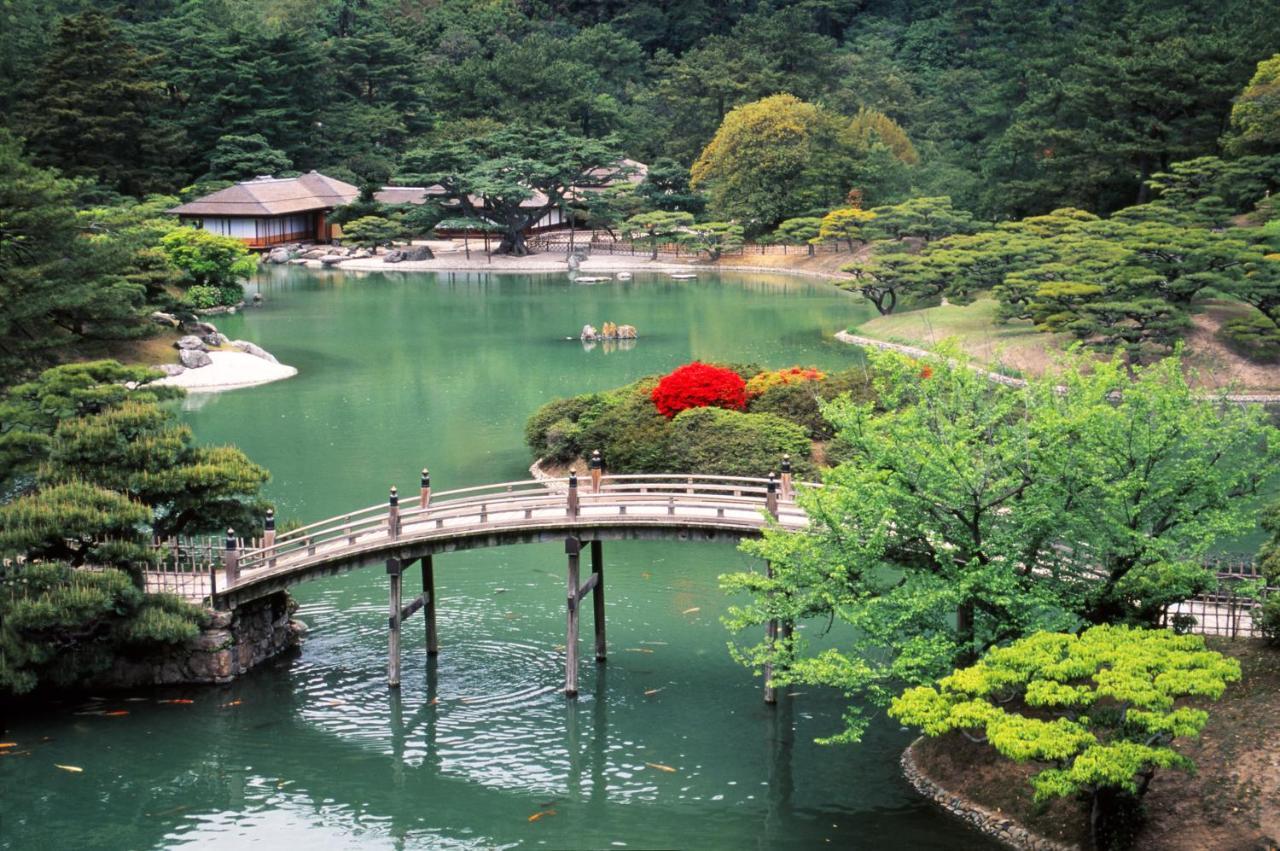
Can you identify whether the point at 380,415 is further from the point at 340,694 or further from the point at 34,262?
the point at 340,694

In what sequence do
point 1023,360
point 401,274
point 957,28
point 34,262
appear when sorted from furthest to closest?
point 957,28, point 401,274, point 1023,360, point 34,262

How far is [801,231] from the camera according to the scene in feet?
288

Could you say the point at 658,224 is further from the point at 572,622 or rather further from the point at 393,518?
the point at 572,622

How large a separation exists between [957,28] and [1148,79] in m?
47.9

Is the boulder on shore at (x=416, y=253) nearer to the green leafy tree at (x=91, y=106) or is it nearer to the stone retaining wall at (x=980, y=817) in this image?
the green leafy tree at (x=91, y=106)

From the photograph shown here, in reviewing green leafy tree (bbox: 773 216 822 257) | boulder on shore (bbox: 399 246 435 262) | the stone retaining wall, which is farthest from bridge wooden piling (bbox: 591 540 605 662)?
boulder on shore (bbox: 399 246 435 262)

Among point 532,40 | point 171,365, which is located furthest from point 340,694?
point 532,40

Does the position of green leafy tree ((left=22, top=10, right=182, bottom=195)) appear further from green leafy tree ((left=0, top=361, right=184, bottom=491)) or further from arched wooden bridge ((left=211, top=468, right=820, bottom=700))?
arched wooden bridge ((left=211, top=468, right=820, bottom=700))

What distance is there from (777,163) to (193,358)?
138 feet

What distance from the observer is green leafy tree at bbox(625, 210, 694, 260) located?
304ft

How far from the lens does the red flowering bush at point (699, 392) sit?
42031 millimetres

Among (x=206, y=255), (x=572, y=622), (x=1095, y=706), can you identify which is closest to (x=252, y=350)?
(x=206, y=255)

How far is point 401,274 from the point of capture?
Answer: 90.8 meters

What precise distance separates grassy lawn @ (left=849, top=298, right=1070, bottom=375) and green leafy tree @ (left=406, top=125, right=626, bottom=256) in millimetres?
29300
